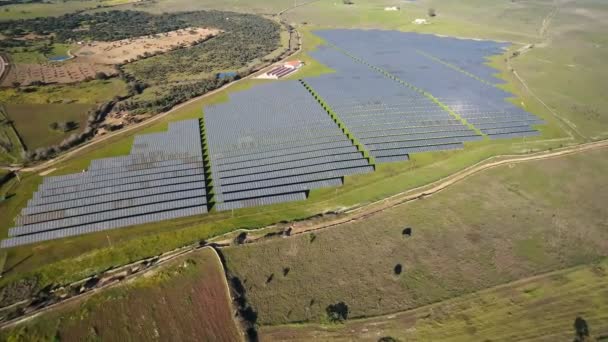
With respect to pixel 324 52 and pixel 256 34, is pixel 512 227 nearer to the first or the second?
pixel 324 52

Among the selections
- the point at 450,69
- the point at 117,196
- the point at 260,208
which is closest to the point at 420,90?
the point at 450,69

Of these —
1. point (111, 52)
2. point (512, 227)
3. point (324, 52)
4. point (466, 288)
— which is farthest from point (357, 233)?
point (111, 52)

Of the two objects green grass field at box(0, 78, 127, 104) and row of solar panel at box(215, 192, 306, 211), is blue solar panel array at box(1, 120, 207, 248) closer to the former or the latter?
row of solar panel at box(215, 192, 306, 211)

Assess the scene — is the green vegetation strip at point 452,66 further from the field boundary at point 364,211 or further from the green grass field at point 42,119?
the green grass field at point 42,119

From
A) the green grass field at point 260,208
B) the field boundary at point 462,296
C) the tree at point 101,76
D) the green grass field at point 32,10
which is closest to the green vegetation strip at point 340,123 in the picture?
the green grass field at point 260,208

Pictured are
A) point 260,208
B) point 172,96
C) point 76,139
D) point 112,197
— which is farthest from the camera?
point 172,96

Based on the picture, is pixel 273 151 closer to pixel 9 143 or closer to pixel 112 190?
pixel 112 190
